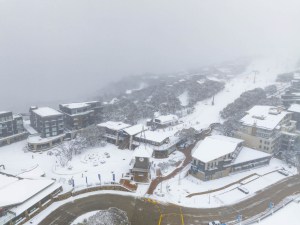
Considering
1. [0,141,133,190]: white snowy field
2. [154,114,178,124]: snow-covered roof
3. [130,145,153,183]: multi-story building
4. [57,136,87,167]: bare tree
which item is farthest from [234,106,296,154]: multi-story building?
[57,136,87,167]: bare tree

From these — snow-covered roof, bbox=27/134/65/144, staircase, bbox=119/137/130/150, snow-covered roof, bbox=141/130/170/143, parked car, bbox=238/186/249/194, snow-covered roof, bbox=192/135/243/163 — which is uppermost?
snow-covered roof, bbox=192/135/243/163

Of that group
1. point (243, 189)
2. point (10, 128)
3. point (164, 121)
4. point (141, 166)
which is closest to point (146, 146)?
point (141, 166)

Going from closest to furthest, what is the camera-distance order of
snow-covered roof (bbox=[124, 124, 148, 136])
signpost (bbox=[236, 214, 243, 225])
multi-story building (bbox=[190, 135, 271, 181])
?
1. signpost (bbox=[236, 214, 243, 225])
2. multi-story building (bbox=[190, 135, 271, 181])
3. snow-covered roof (bbox=[124, 124, 148, 136])

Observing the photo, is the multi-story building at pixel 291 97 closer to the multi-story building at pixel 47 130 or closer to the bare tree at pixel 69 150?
the bare tree at pixel 69 150

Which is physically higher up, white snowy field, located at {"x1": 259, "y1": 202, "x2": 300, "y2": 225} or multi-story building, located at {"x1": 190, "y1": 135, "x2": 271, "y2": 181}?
multi-story building, located at {"x1": 190, "y1": 135, "x2": 271, "y2": 181}

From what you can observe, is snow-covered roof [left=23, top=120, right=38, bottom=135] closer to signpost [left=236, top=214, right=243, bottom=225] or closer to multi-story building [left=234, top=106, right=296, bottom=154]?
multi-story building [left=234, top=106, right=296, bottom=154]

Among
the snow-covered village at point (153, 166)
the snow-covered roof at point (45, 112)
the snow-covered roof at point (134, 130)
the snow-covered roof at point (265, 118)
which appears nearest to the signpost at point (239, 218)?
the snow-covered village at point (153, 166)

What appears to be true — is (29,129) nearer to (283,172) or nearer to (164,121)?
(164,121)
